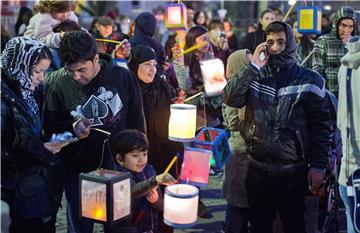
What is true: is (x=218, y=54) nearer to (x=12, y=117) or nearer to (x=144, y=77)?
(x=144, y=77)

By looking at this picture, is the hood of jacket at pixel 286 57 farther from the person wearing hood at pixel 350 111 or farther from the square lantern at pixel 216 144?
the square lantern at pixel 216 144

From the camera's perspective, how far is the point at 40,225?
122 inches

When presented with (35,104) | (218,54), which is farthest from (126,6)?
(35,104)

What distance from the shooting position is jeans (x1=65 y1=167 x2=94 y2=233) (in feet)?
12.0

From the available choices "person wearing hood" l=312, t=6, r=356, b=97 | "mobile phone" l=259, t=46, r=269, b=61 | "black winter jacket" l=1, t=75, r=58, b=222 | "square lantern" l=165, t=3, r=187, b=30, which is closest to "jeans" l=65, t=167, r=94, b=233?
"black winter jacket" l=1, t=75, r=58, b=222

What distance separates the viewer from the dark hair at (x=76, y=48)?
3303 mm

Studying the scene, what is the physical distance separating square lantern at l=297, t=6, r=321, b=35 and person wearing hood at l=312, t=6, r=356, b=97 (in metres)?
0.23

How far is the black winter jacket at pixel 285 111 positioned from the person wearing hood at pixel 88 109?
0.81 meters

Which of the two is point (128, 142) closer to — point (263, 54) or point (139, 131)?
point (139, 131)

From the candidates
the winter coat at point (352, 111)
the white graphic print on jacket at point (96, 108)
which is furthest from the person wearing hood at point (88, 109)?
the winter coat at point (352, 111)

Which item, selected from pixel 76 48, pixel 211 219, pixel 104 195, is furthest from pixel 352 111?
pixel 211 219

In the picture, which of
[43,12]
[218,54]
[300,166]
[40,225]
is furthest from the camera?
[218,54]

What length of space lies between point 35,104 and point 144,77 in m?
1.43

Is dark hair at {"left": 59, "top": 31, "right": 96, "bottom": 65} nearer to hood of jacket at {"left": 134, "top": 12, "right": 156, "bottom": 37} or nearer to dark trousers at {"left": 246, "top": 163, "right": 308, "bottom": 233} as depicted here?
dark trousers at {"left": 246, "top": 163, "right": 308, "bottom": 233}
